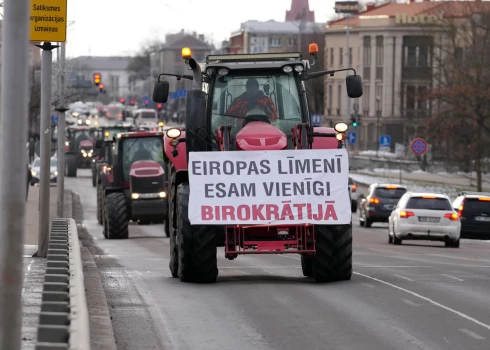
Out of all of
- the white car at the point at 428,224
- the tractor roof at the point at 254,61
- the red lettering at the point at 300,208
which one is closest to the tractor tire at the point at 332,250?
the red lettering at the point at 300,208

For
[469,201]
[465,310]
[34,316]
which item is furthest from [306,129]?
[469,201]

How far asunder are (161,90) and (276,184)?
7.70 feet

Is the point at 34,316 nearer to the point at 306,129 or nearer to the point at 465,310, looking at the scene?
the point at 465,310

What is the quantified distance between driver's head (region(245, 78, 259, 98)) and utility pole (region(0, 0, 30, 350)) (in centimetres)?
1150

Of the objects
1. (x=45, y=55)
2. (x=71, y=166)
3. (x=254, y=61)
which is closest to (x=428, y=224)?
(x=45, y=55)

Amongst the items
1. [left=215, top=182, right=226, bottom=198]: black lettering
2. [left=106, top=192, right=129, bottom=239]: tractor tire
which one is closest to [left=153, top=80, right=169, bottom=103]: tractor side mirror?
[left=215, top=182, right=226, bottom=198]: black lettering

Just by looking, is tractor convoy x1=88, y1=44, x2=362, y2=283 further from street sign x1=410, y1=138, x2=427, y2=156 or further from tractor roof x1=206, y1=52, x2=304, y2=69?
street sign x1=410, y1=138, x2=427, y2=156

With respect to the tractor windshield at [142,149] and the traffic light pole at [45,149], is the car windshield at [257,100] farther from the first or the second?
the tractor windshield at [142,149]

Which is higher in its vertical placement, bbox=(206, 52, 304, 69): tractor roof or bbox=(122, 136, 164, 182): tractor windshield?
bbox=(206, 52, 304, 69): tractor roof

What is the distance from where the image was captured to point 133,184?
116ft

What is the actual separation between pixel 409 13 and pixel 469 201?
7867 centimetres

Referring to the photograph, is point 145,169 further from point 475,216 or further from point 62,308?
point 62,308

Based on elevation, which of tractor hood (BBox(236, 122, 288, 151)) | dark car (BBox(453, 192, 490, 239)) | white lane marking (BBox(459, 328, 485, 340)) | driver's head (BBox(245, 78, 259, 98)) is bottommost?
dark car (BBox(453, 192, 490, 239))

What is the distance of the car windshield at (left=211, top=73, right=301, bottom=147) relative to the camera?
62.1 feet
